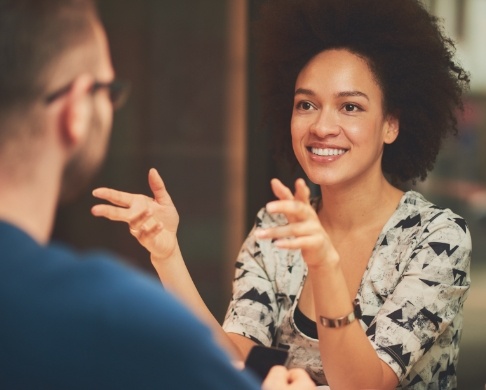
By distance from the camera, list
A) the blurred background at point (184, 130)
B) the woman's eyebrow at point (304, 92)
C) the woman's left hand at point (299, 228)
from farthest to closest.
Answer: the blurred background at point (184, 130), the woman's eyebrow at point (304, 92), the woman's left hand at point (299, 228)

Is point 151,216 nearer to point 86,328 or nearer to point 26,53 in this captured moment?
point 26,53

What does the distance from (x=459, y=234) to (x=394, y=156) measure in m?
0.46

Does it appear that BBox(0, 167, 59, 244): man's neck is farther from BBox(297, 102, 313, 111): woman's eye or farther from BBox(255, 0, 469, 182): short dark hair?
BBox(255, 0, 469, 182): short dark hair

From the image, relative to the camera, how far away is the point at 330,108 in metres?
2.51

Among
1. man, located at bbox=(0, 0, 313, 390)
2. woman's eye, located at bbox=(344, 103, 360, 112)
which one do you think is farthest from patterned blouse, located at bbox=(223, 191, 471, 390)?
man, located at bbox=(0, 0, 313, 390)

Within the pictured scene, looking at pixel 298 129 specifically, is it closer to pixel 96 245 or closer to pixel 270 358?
pixel 270 358

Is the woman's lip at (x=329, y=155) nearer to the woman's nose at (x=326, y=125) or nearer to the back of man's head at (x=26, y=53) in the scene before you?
the woman's nose at (x=326, y=125)

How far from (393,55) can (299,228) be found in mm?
992

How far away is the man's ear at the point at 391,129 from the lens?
2.64 metres

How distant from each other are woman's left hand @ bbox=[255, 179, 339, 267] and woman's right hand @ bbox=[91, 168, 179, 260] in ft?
1.63

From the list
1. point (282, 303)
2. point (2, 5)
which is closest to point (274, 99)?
point (282, 303)

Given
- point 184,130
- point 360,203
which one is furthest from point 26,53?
point 184,130

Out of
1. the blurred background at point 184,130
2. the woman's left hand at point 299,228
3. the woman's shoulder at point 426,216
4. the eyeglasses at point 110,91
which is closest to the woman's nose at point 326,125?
the woman's shoulder at point 426,216

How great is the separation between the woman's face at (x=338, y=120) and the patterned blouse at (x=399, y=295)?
212 mm
